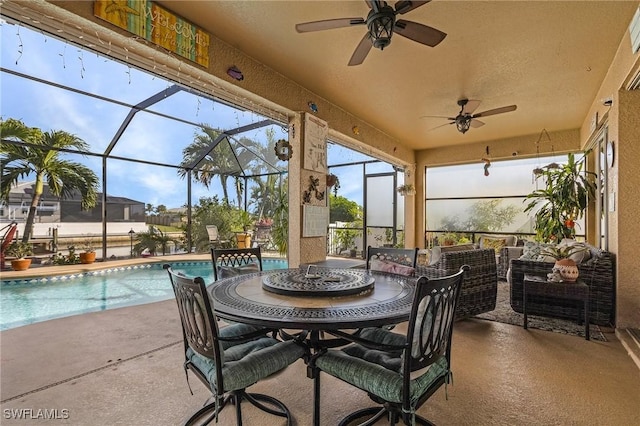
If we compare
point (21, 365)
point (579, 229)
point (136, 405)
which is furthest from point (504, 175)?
point (21, 365)

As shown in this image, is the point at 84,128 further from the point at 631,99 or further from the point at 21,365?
the point at 631,99

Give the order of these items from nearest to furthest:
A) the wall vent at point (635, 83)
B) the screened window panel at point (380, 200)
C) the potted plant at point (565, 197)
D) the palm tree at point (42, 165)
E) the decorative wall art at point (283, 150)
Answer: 1. the wall vent at point (635, 83)
2. the decorative wall art at point (283, 150)
3. the potted plant at point (565, 197)
4. the palm tree at point (42, 165)
5. the screened window panel at point (380, 200)

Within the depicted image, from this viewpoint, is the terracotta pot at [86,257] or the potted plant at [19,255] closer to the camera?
the potted plant at [19,255]

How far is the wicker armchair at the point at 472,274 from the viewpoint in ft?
10.4

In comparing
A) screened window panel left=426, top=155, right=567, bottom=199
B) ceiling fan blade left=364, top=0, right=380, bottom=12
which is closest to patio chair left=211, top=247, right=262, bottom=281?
ceiling fan blade left=364, top=0, right=380, bottom=12

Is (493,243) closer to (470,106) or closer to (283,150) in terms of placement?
(470,106)

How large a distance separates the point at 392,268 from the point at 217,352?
1424mm

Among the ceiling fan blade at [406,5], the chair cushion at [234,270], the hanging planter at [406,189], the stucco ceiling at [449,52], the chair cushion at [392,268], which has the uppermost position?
the stucco ceiling at [449,52]

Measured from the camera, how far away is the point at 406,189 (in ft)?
24.6

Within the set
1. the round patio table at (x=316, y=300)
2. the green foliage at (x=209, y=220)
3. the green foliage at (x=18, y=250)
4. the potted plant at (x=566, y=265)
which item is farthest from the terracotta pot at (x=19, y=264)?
the potted plant at (x=566, y=265)

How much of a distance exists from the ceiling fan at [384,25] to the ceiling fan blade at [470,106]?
2.16m

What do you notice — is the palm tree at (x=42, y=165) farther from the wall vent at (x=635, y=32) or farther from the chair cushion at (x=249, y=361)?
the wall vent at (x=635, y=32)

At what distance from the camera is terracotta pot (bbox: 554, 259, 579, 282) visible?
3.19m

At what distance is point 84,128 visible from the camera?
610cm
